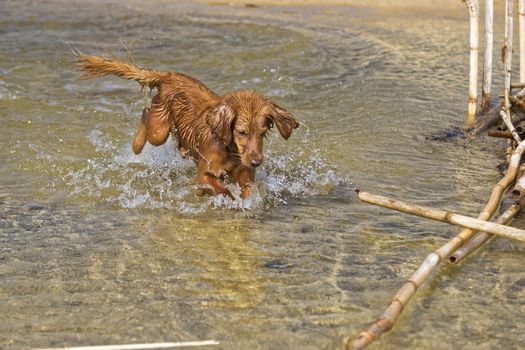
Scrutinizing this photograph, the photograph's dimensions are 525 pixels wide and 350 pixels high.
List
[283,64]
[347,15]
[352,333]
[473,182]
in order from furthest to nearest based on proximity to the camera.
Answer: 1. [347,15]
2. [283,64]
3. [473,182]
4. [352,333]

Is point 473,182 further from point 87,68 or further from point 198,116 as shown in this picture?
point 87,68

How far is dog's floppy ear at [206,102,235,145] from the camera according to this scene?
6.15 m

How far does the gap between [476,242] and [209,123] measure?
1.98 metres

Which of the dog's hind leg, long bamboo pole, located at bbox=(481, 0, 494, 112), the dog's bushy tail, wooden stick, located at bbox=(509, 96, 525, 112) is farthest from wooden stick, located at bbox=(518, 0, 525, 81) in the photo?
the dog's hind leg

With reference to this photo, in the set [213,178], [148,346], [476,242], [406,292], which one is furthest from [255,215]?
[148,346]

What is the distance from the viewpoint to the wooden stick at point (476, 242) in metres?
5.35

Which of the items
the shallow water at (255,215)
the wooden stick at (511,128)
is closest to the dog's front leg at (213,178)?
the shallow water at (255,215)

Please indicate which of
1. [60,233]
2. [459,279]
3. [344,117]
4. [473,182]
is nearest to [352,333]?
[459,279]

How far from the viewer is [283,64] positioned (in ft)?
39.7

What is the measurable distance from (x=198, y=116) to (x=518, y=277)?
8.92ft

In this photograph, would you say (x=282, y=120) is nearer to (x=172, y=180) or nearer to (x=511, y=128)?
(x=172, y=180)

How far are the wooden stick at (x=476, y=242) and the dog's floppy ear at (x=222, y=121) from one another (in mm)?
1769

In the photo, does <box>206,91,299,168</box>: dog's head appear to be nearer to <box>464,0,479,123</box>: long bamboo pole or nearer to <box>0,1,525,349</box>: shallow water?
<box>0,1,525,349</box>: shallow water

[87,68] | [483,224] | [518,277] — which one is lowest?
[518,277]
